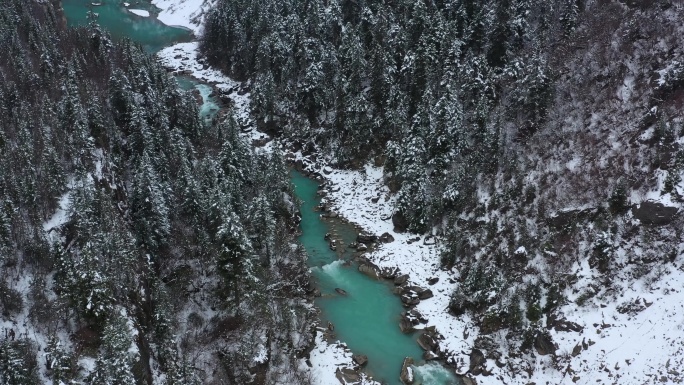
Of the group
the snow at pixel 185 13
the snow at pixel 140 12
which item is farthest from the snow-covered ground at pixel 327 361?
the snow at pixel 140 12

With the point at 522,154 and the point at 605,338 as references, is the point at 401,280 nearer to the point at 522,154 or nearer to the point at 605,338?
the point at 605,338

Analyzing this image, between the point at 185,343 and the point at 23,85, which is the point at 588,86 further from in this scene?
the point at 23,85

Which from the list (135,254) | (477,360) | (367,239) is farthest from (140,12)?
(477,360)

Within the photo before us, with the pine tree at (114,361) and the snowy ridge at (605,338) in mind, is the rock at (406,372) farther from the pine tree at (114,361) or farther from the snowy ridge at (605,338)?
the pine tree at (114,361)

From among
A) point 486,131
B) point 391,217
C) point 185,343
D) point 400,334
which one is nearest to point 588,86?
point 486,131

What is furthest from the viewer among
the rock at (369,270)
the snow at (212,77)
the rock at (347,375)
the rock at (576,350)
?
the snow at (212,77)

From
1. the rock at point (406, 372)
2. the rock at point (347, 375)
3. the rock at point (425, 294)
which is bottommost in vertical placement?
the rock at point (347, 375)
